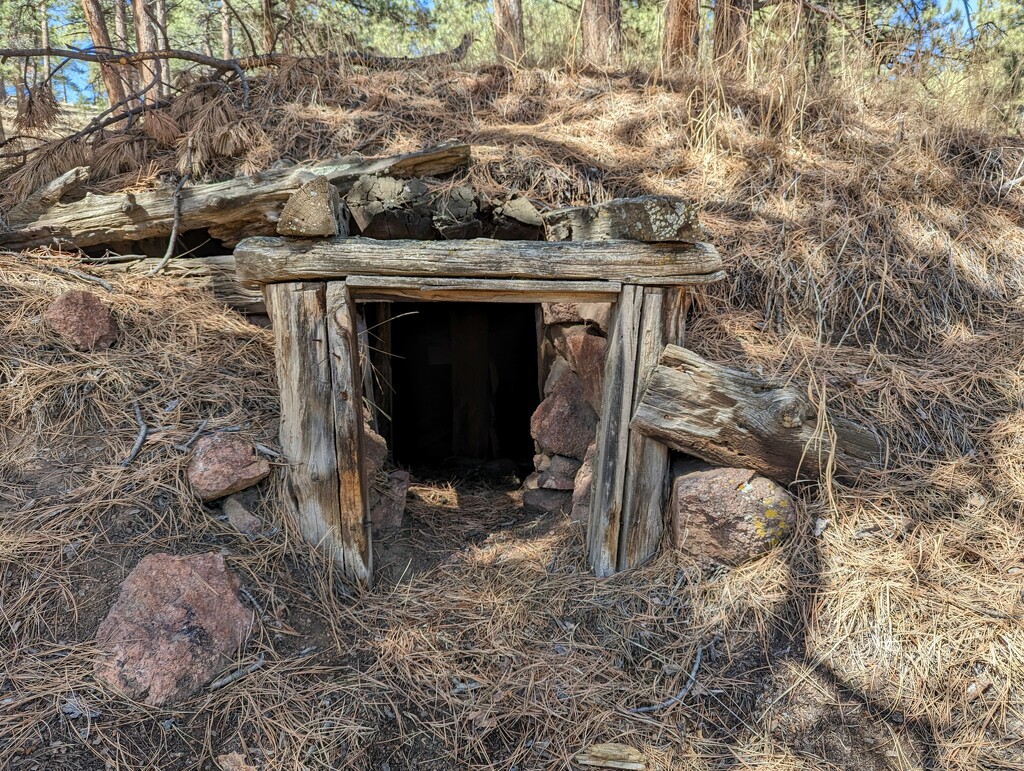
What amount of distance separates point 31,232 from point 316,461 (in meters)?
2.54

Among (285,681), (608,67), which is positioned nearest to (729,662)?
(285,681)

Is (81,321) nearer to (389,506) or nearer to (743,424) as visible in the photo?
(389,506)

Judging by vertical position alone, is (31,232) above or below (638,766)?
above

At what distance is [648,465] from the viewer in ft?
10.1

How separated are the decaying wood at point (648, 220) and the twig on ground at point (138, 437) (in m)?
2.28

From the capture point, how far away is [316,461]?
3.00 meters

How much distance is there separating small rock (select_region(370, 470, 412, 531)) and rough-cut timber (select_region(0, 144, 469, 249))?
5.36 ft

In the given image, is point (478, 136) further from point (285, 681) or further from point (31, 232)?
point (285, 681)

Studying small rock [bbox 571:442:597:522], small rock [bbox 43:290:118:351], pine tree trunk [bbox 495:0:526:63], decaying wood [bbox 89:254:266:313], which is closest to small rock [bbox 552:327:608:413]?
small rock [bbox 571:442:597:522]

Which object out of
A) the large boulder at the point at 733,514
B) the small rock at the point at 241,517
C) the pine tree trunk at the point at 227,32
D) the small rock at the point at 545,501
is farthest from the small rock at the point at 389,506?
the pine tree trunk at the point at 227,32

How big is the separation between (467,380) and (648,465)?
3917mm

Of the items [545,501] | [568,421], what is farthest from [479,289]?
[545,501]

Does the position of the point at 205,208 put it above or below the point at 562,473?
above

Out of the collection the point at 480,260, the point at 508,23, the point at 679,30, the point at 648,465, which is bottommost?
the point at 648,465
